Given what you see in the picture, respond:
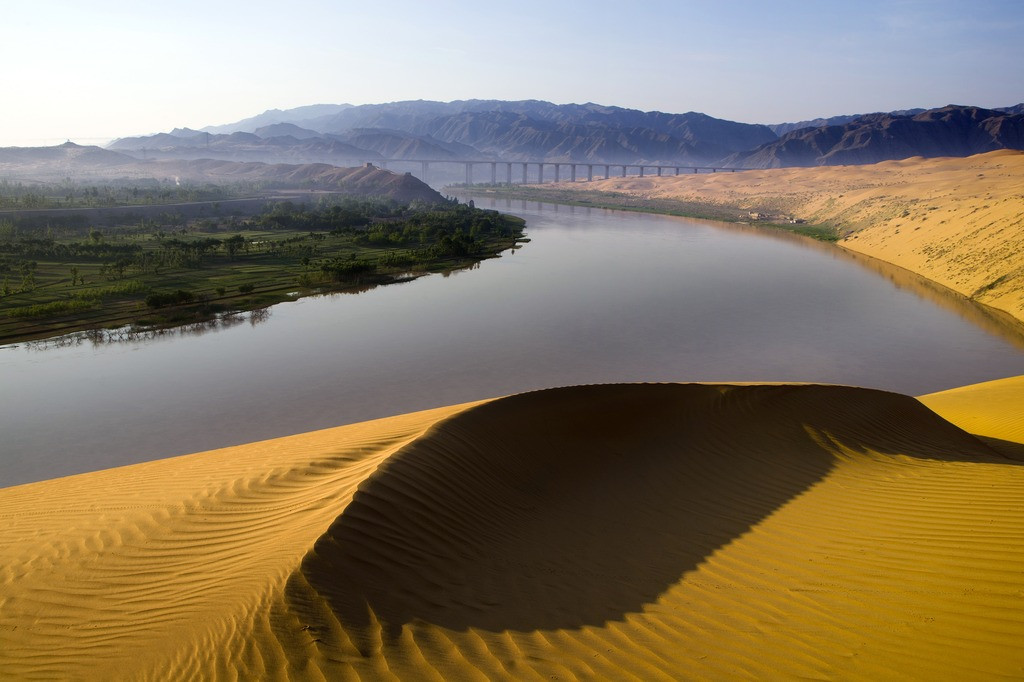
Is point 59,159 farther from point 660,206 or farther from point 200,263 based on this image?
point 200,263

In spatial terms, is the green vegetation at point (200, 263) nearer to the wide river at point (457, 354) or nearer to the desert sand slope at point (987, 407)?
the wide river at point (457, 354)

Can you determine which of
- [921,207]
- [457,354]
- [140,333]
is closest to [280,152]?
[921,207]

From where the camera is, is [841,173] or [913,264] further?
[841,173]

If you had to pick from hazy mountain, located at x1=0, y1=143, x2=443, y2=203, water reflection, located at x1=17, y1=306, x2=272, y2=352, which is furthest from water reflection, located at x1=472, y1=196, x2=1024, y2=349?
hazy mountain, located at x1=0, y1=143, x2=443, y2=203

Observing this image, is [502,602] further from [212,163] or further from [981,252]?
[212,163]

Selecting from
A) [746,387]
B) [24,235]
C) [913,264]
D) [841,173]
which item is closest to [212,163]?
[24,235]

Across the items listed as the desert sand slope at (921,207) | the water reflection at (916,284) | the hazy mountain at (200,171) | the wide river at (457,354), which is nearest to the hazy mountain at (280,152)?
the hazy mountain at (200,171)
